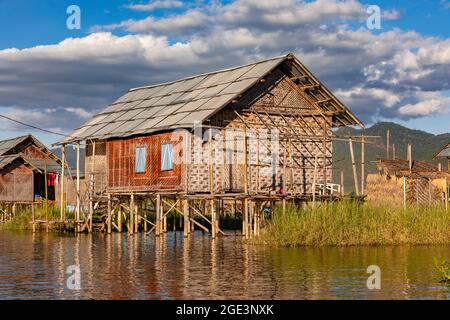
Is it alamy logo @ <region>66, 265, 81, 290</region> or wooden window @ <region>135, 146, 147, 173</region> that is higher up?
wooden window @ <region>135, 146, 147, 173</region>

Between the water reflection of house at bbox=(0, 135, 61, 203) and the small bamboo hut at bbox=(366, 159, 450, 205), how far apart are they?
21330 mm

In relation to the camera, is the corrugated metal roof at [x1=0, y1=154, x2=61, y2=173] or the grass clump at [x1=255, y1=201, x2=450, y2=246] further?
the corrugated metal roof at [x1=0, y1=154, x2=61, y2=173]

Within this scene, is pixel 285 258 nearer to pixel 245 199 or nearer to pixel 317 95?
pixel 245 199

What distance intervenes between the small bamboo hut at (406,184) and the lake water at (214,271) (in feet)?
27.5

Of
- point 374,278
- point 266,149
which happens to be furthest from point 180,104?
point 374,278

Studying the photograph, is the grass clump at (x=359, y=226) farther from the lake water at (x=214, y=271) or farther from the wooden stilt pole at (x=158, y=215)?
the wooden stilt pole at (x=158, y=215)

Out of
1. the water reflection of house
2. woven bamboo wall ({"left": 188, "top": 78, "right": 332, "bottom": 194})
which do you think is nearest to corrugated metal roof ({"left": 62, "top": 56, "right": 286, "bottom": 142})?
woven bamboo wall ({"left": 188, "top": 78, "right": 332, "bottom": 194})

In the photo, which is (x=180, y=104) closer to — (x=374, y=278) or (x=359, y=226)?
(x=359, y=226)

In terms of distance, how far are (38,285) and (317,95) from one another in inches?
789

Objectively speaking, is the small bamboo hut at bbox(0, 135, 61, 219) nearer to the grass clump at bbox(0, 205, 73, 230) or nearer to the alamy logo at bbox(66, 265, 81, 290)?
the grass clump at bbox(0, 205, 73, 230)

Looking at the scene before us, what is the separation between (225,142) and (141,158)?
172 inches

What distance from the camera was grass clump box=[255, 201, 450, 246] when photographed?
957 inches

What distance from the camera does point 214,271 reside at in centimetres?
1911

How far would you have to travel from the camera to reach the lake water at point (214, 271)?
1543 cm
